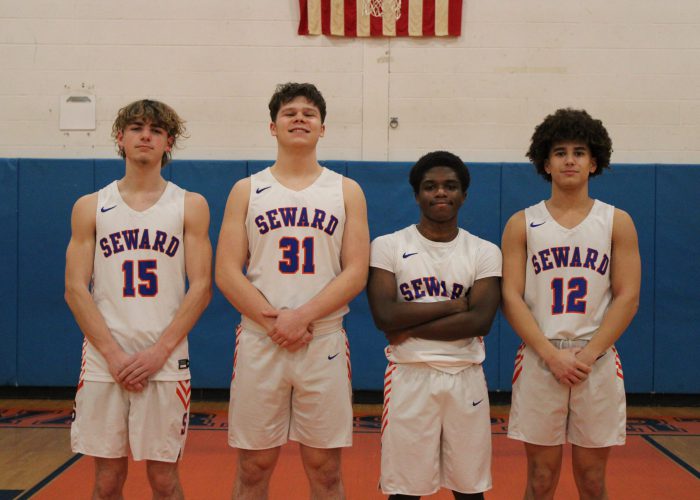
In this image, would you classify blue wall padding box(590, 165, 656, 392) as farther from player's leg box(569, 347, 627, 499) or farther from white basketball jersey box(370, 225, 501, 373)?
white basketball jersey box(370, 225, 501, 373)

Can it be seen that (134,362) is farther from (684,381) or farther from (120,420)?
(684,381)

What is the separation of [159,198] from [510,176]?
3874mm

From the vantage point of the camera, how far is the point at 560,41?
6.25 meters

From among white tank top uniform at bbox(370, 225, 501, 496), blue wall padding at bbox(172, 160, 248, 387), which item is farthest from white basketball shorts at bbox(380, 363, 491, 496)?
blue wall padding at bbox(172, 160, 248, 387)

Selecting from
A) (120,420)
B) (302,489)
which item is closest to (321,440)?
(120,420)

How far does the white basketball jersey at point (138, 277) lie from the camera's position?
277 cm

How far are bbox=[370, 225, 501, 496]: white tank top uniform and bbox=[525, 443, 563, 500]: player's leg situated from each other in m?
0.28

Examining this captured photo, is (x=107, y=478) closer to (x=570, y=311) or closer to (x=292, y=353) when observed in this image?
(x=292, y=353)

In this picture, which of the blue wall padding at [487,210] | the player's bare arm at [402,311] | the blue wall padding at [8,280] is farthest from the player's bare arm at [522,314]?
the blue wall padding at [8,280]

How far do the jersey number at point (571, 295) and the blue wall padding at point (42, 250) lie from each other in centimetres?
463

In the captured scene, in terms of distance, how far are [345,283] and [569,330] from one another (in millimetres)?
1006

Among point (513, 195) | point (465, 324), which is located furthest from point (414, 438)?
point (513, 195)

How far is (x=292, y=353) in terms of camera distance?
9.02 feet

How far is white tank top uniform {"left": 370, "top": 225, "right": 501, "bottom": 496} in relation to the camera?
104 inches
